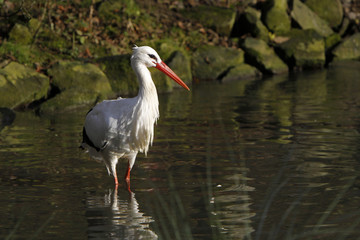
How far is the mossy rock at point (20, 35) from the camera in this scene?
59.8 feet

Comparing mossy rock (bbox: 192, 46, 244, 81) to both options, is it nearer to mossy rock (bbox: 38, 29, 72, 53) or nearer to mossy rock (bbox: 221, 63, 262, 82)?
mossy rock (bbox: 221, 63, 262, 82)

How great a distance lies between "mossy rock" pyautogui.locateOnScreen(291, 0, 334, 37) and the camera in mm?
25547

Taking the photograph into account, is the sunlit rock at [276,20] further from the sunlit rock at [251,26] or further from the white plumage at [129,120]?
the white plumage at [129,120]

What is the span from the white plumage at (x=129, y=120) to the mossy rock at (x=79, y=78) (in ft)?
26.3

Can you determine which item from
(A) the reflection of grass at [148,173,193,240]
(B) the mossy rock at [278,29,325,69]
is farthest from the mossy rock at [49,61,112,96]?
(A) the reflection of grass at [148,173,193,240]

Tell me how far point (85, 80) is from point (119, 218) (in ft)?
32.5

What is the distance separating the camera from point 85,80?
15.9 m

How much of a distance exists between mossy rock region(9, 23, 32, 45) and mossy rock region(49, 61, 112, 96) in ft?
7.93

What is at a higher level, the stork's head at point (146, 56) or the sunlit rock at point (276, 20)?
the sunlit rock at point (276, 20)

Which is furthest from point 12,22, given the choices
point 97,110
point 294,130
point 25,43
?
point 97,110

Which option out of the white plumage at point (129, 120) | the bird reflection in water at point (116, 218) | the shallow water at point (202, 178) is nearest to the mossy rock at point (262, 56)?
the shallow water at point (202, 178)

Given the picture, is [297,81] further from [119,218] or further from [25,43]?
[119,218]

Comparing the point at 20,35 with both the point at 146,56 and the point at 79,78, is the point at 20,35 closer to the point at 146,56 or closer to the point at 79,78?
the point at 79,78

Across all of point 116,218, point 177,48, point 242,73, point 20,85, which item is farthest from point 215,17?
point 116,218
